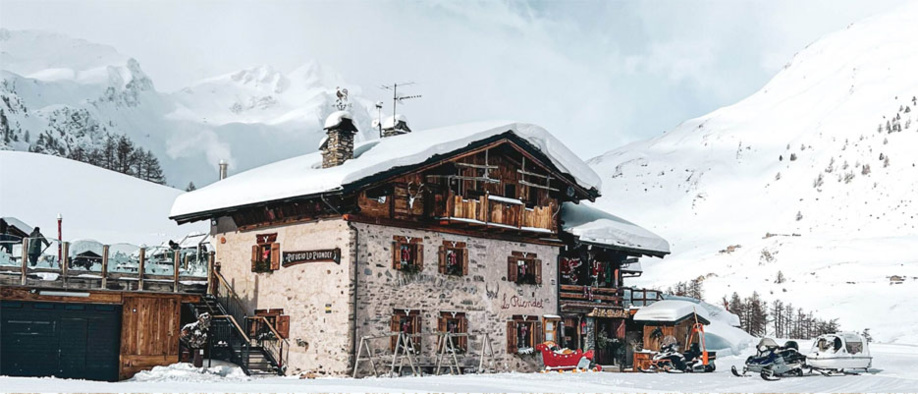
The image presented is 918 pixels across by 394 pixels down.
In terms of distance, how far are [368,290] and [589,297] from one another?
32.6 ft

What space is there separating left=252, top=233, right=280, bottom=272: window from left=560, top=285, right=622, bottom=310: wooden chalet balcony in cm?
999

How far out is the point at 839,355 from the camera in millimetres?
27641

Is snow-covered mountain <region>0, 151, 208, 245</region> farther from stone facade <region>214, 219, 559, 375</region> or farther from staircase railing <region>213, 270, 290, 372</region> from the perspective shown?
stone facade <region>214, 219, 559, 375</region>

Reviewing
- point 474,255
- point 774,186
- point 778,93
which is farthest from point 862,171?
point 474,255

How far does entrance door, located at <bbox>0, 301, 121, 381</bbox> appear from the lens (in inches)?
950

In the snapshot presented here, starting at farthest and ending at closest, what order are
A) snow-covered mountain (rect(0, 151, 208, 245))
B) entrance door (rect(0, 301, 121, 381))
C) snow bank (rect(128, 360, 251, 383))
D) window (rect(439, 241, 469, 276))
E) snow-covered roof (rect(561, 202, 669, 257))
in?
snow-covered mountain (rect(0, 151, 208, 245)), snow-covered roof (rect(561, 202, 669, 257)), window (rect(439, 241, 469, 276)), snow bank (rect(128, 360, 251, 383)), entrance door (rect(0, 301, 121, 381))

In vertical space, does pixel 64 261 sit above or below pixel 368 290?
above

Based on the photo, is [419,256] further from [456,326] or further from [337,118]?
[337,118]

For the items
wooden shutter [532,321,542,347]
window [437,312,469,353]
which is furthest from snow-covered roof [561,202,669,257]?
window [437,312,469,353]

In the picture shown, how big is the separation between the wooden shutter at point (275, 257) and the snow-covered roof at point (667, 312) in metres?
13.5

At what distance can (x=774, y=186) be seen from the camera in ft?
293

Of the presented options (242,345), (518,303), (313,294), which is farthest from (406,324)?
(518,303)

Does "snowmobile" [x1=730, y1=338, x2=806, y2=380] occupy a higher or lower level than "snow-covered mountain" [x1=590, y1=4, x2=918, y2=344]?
lower

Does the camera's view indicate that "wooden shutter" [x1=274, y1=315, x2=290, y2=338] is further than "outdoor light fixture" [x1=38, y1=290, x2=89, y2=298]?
Yes
